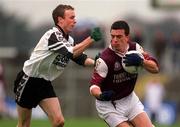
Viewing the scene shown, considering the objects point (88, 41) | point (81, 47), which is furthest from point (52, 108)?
point (88, 41)

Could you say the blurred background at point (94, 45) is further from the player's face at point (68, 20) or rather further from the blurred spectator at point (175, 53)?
the player's face at point (68, 20)

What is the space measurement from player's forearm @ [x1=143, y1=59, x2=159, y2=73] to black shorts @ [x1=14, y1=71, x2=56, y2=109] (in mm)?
1920

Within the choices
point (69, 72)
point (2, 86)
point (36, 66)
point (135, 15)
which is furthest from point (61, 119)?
point (135, 15)

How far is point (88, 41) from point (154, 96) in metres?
14.8

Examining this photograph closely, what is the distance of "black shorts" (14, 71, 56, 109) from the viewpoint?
13938 millimetres

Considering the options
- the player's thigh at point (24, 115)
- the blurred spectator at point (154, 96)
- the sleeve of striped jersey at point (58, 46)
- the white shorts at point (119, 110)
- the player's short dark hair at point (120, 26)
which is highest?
the player's short dark hair at point (120, 26)

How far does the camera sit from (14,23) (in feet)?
99.5

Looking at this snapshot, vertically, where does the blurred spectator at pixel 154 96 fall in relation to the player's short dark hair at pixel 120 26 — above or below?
below

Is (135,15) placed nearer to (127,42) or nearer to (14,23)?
(14,23)

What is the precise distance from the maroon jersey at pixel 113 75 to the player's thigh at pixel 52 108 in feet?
3.50

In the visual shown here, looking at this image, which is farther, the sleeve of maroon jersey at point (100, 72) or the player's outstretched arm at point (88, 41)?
the player's outstretched arm at point (88, 41)

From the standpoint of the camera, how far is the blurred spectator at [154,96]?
27469 mm

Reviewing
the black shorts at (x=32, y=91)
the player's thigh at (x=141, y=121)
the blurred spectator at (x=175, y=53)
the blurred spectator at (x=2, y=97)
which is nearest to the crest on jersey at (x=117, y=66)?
the player's thigh at (x=141, y=121)

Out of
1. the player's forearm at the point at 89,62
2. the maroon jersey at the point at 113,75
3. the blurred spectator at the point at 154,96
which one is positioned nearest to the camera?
the maroon jersey at the point at 113,75
